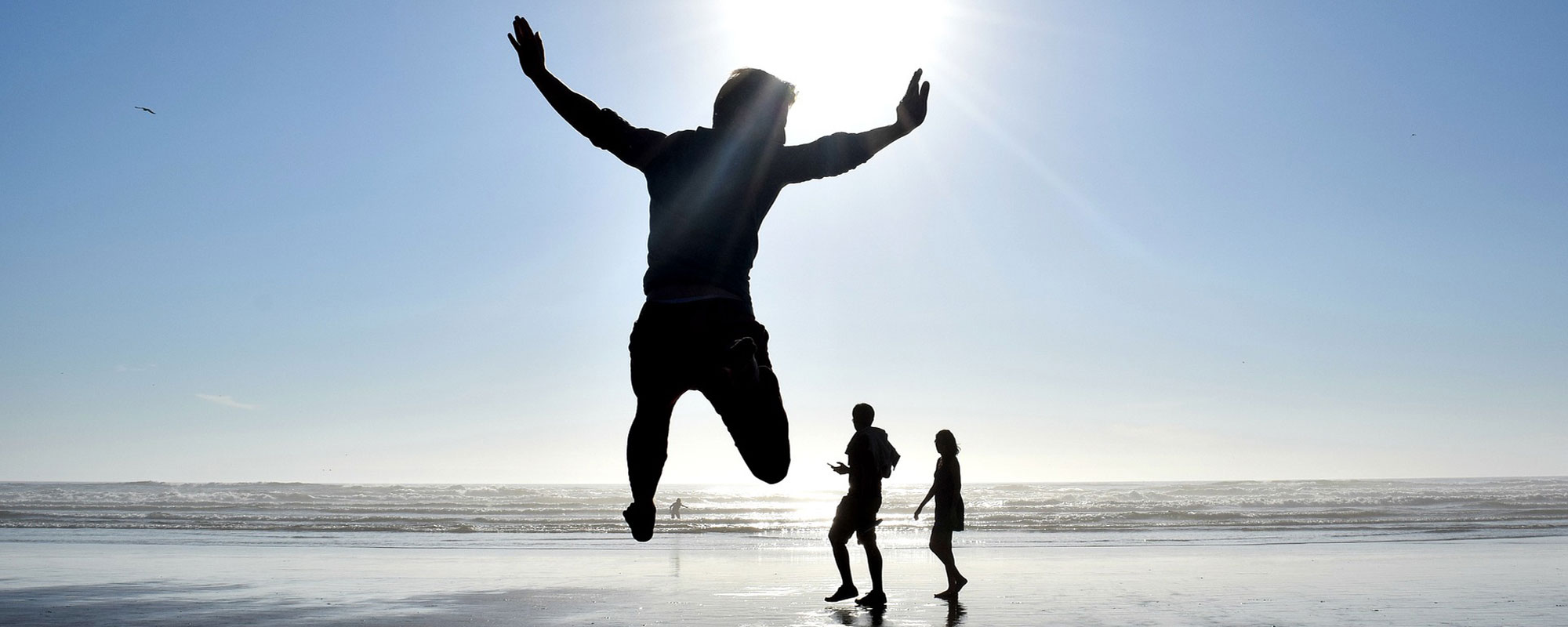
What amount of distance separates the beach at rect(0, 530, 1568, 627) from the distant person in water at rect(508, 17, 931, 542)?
5.32 m

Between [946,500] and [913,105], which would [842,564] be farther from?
[913,105]

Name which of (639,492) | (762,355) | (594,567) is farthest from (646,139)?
(594,567)

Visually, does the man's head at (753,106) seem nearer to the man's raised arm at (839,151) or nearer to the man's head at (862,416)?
the man's raised arm at (839,151)

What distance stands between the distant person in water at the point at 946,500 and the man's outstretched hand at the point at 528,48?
729cm

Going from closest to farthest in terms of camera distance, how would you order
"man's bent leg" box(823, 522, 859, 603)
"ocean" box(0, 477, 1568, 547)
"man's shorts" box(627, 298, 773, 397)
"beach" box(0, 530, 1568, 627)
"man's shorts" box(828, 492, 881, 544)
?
"man's shorts" box(627, 298, 773, 397)
"beach" box(0, 530, 1568, 627)
"man's shorts" box(828, 492, 881, 544)
"man's bent leg" box(823, 522, 859, 603)
"ocean" box(0, 477, 1568, 547)

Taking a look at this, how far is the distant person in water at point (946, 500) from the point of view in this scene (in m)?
9.95

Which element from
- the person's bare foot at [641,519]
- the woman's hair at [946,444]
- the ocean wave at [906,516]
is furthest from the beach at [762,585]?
the ocean wave at [906,516]

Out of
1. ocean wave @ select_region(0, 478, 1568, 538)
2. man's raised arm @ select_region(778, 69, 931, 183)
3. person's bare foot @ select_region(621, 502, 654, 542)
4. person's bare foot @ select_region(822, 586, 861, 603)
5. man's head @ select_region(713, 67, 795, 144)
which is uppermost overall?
man's head @ select_region(713, 67, 795, 144)

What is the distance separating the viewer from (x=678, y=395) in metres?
3.19

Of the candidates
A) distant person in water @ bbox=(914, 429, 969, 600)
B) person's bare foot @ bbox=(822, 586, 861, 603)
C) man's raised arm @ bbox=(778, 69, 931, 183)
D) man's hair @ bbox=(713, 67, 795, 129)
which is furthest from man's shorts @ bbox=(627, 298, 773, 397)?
distant person in water @ bbox=(914, 429, 969, 600)

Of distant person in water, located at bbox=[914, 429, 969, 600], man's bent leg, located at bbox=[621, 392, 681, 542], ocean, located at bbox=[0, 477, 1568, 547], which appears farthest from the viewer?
ocean, located at bbox=[0, 477, 1568, 547]

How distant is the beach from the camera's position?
840cm

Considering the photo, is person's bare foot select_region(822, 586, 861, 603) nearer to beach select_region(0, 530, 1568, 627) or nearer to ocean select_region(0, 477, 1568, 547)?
beach select_region(0, 530, 1568, 627)

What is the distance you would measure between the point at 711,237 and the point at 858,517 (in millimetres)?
6246
